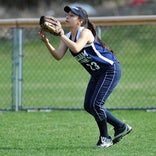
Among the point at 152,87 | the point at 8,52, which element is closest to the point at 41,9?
the point at 8,52

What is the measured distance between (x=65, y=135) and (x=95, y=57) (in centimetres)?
144

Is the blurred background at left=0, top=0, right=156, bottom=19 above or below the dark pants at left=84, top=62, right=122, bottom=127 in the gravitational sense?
below

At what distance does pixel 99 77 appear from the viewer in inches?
320

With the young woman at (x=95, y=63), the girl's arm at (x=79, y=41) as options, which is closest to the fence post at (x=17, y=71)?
the young woman at (x=95, y=63)

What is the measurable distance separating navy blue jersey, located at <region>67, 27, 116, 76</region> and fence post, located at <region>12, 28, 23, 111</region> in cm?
350

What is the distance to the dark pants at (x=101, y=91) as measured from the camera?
803 cm

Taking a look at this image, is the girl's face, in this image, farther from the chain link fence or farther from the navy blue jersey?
the chain link fence

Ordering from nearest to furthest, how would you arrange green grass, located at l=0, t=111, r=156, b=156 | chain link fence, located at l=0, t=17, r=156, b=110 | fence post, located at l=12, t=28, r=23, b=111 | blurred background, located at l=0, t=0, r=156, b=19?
green grass, located at l=0, t=111, r=156, b=156 → fence post, located at l=12, t=28, r=23, b=111 → chain link fence, located at l=0, t=17, r=156, b=110 → blurred background, located at l=0, t=0, r=156, b=19

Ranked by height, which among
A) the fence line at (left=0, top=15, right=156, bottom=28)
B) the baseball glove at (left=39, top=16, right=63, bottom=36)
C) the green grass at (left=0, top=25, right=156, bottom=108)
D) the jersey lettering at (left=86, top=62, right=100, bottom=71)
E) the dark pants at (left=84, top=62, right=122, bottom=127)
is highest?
the baseball glove at (left=39, top=16, right=63, bottom=36)

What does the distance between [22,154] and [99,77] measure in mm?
1262

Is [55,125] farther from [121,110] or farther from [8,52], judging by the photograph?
[8,52]

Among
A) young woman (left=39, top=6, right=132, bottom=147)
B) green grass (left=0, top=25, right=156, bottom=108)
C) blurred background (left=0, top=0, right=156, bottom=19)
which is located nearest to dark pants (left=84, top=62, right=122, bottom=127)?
young woman (left=39, top=6, right=132, bottom=147)

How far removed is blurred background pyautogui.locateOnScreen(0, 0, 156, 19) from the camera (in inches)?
1013

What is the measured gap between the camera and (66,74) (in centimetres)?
1409
